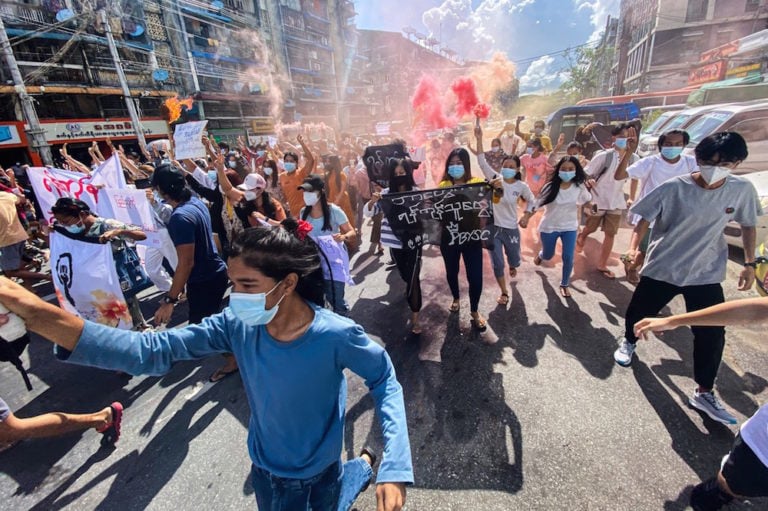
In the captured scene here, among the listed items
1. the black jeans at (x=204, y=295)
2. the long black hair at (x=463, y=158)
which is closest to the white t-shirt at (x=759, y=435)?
the long black hair at (x=463, y=158)

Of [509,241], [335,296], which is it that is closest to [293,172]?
[335,296]

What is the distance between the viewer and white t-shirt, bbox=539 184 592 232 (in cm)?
436

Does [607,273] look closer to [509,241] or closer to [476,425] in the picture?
[509,241]

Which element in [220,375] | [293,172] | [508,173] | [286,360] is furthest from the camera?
[293,172]

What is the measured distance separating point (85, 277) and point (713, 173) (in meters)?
5.23

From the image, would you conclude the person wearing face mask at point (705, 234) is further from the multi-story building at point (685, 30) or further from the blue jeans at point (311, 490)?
the multi-story building at point (685, 30)

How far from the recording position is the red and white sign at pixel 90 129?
2153 cm

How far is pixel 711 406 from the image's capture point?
2.56 meters

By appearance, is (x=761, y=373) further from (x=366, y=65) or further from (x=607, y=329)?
(x=366, y=65)

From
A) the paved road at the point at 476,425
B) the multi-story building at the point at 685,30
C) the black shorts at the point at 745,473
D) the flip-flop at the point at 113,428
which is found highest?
the multi-story building at the point at 685,30

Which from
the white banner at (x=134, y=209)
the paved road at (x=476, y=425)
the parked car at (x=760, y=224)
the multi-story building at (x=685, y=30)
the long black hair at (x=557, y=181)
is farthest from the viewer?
the multi-story building at (x=685, y=30)

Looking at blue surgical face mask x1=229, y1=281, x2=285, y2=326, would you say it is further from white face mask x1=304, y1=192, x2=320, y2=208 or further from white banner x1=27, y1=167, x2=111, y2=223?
white banner x1=27, y1=167, x2=111, y2=223

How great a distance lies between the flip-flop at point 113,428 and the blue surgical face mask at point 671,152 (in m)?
5.93

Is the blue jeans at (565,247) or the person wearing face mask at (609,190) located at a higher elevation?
the person wearing face mask at (609,190)
